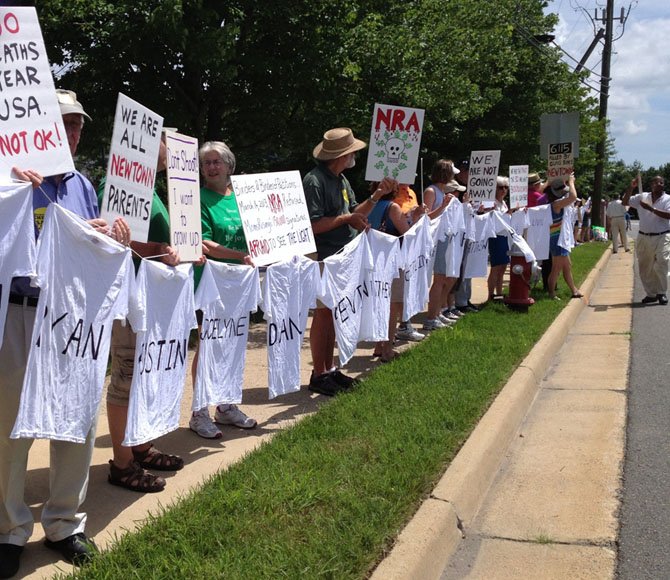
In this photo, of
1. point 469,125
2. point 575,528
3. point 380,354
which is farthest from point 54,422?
point 469,125

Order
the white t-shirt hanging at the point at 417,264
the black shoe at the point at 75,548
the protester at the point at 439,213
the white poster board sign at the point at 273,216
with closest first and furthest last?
the black shoe at the point at 75,548 → the white poster board sign at the point at 273,216 → the white t-shirt hanging at the point at 417,264 → the protester at the point at 439,213

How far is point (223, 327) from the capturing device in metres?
5.15

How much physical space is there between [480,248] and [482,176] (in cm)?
99

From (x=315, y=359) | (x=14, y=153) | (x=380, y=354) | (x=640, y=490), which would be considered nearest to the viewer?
(x=14, y=153)

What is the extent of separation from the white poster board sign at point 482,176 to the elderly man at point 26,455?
699 centimetres

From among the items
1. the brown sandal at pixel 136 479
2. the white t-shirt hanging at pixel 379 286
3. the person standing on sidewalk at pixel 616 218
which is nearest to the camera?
the brown sandal at pixel 136 479

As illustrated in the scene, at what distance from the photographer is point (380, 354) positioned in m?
7.83

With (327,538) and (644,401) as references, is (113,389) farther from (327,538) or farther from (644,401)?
(644,401)

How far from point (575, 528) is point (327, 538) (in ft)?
4.85

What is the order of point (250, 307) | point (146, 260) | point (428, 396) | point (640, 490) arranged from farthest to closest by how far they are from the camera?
point (428, 396) < point (250, 307) < point (640, 490) < point (146, 260)

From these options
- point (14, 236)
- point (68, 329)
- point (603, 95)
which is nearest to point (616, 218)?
point (603, 95)

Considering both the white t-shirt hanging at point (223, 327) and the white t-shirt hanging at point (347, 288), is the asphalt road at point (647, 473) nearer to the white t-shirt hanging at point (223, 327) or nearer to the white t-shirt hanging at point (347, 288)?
the white t-shirt hanging at point (347, 288)

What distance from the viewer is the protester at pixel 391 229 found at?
24.9 ft

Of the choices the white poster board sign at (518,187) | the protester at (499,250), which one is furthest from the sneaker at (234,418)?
the white poster board sign at (518,187)
